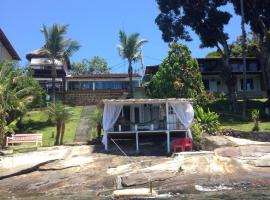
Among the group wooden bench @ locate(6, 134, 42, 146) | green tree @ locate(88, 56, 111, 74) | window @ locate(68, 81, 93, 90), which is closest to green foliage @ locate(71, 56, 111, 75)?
green tree @ locate(88, 56, 111, 74)

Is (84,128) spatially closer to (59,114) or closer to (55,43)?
(59,114)

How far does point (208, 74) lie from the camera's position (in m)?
68.8

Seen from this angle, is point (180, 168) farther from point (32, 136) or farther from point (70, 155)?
point (32, 136)

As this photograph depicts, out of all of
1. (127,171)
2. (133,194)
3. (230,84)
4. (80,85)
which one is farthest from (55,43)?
(133,194)

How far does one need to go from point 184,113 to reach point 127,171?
8.32 metres

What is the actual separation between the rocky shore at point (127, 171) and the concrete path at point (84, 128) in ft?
31.6

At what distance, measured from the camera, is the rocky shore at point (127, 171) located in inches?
1161

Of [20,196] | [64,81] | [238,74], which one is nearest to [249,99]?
[238,74]

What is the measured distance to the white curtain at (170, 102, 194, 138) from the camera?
37531mm

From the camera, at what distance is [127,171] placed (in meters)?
31.2

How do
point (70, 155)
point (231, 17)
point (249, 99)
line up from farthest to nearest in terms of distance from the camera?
point (249, 99) < point (231, 17) < point (70, 155)

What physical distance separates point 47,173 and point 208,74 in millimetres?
40677

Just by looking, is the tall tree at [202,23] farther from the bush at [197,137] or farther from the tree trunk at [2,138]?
the tree trunk at [2,138]

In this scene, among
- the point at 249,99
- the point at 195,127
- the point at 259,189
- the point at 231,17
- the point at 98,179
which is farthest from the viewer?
the point at 249,99
